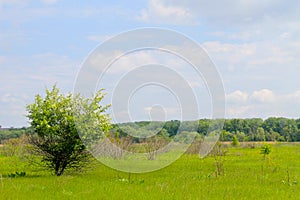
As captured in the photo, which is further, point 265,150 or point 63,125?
point 265,150

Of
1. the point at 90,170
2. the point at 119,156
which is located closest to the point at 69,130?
the point at 90,170

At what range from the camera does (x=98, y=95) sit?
16.9 m

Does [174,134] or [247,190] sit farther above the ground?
[174,134]

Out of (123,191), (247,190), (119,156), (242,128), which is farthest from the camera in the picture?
(242,128)

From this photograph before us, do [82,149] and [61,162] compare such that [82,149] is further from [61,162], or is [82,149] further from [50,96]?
[50,96]

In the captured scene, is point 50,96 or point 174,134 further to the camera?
point 174,134

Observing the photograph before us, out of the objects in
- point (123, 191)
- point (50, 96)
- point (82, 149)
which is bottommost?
point (123, 191)

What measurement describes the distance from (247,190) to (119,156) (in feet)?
47.1

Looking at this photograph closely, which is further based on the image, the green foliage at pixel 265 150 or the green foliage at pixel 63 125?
the green foliage at pixel 265 150

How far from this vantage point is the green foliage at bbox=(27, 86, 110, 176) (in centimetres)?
1650

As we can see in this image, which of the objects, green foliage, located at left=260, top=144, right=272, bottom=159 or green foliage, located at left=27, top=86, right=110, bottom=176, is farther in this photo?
green foliage, located at left=260, top=144, right=272, bottom=159

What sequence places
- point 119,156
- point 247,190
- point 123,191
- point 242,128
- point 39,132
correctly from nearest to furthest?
point 123,191 < point 247,190 < point 39,132 < point 119,156 < point 242,128

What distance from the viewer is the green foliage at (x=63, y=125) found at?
1650 cm

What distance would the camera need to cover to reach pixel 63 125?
1667 cm
